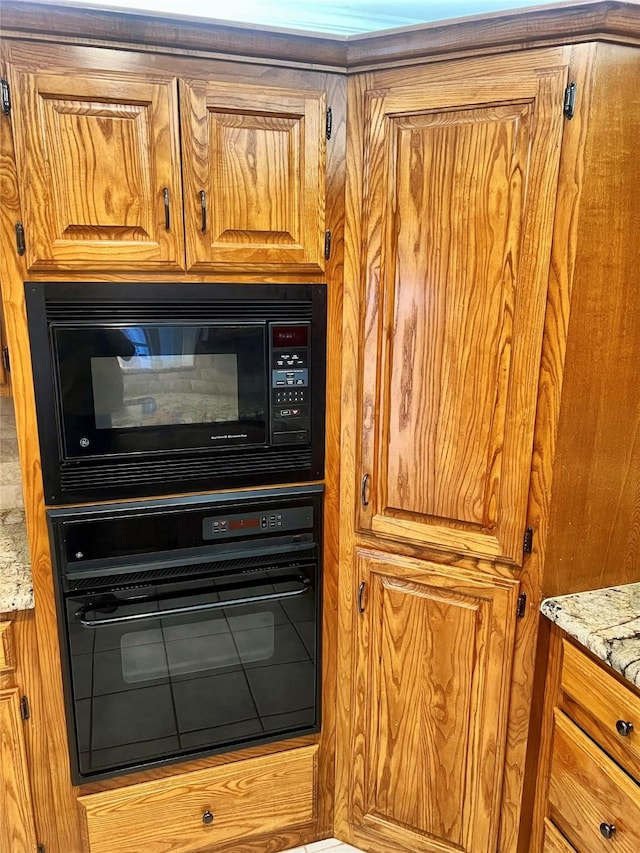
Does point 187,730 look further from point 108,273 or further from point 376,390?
point 108,273

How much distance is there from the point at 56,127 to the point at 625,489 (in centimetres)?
148

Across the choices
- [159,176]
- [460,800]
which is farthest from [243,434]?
[460,800]

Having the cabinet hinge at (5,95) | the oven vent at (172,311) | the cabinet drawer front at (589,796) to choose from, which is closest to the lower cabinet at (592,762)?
the cabinet drawer front at (589,796)

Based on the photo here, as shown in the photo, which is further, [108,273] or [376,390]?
[376,390]

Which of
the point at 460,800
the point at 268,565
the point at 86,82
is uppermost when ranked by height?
the point at 86,82

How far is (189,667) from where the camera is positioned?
5.41ft

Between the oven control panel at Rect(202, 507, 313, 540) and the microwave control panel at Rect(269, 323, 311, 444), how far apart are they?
186 mm

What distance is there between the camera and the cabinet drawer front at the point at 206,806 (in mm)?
1662

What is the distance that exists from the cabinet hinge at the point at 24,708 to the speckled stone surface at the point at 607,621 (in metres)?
1.25

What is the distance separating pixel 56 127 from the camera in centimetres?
132

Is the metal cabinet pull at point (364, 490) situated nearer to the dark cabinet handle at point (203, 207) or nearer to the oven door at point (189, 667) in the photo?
the oven door at point (189, 667)

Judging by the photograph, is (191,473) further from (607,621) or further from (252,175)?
(607,621)

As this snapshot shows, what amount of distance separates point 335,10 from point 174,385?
1.19 metres

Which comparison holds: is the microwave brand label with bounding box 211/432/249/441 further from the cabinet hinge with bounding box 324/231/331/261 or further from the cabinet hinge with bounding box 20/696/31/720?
the cabinet hinge with bounding box 20/696/31/720
